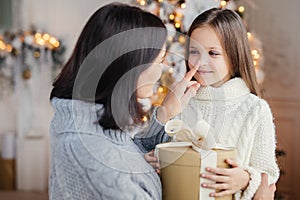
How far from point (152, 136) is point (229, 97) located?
0.27 m

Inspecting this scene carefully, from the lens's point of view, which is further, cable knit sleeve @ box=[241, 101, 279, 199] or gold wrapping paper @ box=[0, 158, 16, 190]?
gold wrapping paper @ box=[0, 158, 16, 190]

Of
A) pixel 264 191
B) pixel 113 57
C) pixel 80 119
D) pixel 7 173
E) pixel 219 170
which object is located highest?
pixel 113 57

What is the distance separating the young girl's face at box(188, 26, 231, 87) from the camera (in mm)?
1462

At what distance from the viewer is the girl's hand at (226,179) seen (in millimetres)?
1142

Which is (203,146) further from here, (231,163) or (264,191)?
(264,191)

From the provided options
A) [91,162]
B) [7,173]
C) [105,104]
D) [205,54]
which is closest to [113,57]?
[105,104]

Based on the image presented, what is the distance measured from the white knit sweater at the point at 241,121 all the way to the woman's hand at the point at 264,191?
0.02 meters

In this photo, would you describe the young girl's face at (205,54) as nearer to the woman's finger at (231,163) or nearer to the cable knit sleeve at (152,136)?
the cable knit sleeve at (152,136)

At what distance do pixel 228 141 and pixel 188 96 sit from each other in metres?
0.17

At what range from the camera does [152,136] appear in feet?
4.50

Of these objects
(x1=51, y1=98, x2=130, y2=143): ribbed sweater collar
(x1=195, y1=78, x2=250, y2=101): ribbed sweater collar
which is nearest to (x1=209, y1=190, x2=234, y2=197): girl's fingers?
(x1=51, y1=98, x2=130, y2=143): ribbed sweater collar

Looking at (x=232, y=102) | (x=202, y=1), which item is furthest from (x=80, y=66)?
(x=202, y=1)

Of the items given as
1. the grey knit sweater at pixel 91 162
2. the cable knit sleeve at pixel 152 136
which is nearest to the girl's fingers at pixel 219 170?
the grey knit sweater at pixel 91 162

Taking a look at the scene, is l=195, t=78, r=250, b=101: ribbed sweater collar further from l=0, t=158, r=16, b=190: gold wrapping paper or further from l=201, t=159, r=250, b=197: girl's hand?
l=0, t=158, r=16, b=190: gold wrapping paper
